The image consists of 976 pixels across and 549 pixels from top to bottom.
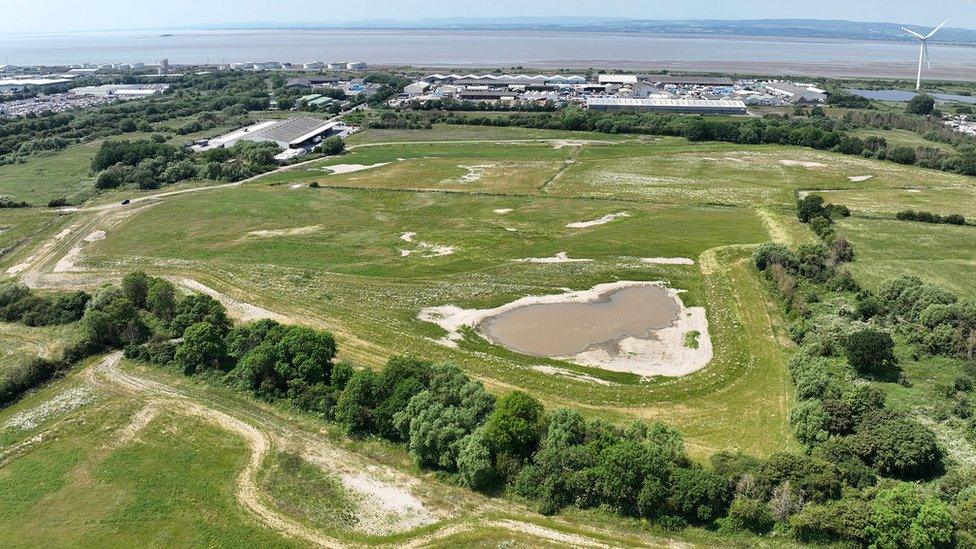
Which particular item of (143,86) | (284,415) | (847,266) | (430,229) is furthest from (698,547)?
(143,86)

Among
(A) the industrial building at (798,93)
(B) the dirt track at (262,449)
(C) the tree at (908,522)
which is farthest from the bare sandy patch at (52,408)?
(A) the industrial building at (798,93)

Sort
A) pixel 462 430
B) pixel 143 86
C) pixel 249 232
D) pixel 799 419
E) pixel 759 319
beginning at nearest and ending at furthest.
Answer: pixel 462 430, pixel 799 419, pixel 759 319, pixel 249 232, pixel 143 86

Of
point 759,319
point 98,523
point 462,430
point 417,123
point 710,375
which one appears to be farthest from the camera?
point 417,123

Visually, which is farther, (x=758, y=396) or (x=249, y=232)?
(x=249, y=232)

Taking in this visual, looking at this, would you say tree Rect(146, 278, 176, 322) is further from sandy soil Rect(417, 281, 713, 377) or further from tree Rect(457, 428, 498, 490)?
tree Rect(457, 428, 498, 490)

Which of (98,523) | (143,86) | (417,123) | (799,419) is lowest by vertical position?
(98,523)

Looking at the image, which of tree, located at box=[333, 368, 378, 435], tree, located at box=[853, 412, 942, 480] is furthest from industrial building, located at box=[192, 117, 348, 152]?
tree, located at box=[853, 412, 942, 480]

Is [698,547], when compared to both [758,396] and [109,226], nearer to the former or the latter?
[758,396]

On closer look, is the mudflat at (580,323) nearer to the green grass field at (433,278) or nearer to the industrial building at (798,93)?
the green grass field at (433,278)
